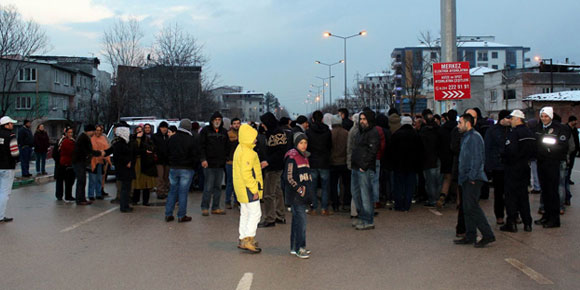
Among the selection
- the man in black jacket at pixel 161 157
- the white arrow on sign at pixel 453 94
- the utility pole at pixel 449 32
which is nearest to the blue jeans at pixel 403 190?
the white arrow on sign at pixel 453 94

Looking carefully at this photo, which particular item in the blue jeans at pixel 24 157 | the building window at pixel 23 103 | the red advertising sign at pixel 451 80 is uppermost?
the building window at pixel 23 103

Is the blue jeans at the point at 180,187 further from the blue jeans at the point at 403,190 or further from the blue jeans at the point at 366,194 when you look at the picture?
the blue jeans at the point at 403,190

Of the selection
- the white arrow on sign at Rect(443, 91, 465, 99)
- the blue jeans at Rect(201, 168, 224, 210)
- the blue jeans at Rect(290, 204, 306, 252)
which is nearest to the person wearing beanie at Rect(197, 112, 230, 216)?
the blue jeans at Rect(201, 168, 224, 210)

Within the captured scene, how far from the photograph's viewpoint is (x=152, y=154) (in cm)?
A: 1198

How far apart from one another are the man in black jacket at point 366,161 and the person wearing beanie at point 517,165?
2.19 metres

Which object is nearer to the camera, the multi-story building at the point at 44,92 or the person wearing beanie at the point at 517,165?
the person wearing beanie at the point at 517,165

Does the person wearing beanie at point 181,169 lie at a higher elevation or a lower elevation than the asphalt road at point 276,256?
higher

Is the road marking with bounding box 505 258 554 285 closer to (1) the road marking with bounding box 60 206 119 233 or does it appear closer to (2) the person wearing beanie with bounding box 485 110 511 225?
(2) the person wearing beanie with bounding box 485 110 511 225

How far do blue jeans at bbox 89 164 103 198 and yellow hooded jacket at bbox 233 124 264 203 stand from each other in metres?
7.24

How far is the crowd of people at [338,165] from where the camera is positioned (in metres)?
7.57

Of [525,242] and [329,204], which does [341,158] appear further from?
[525,242]

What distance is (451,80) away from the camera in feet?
47.8

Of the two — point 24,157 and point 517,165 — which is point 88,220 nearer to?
Answer: point 517,165

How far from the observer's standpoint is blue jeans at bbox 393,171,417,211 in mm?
10914
